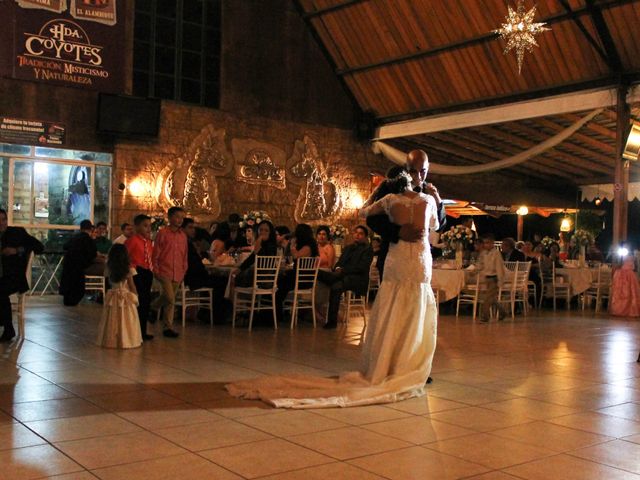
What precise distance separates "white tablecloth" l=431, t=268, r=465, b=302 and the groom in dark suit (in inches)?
199

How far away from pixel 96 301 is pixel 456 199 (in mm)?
8769

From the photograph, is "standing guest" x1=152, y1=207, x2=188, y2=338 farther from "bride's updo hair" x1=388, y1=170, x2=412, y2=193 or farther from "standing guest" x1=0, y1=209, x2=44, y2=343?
"bride's updo hair" x1=388, y1=170, x2=412, y2=193

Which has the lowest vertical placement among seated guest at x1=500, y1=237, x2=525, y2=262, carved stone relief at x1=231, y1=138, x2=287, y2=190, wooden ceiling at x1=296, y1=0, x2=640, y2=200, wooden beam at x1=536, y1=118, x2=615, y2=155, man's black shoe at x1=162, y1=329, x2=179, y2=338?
man's black shoe at x1=162, y1=329, x2=179, y2=338

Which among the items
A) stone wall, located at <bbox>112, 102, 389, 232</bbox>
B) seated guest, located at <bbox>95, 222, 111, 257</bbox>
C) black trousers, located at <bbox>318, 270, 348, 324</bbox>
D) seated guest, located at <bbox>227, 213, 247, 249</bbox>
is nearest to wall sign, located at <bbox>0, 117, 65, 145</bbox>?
stone wall, located at <bbox>112, 102, 389, 232</bbox>

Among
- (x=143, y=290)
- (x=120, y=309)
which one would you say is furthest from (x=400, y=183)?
(x=143, y=290)

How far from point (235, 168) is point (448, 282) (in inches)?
211

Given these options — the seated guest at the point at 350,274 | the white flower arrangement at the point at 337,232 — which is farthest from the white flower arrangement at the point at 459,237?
the white flower arrangement at the point at 337,232

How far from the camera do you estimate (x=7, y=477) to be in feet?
9.67

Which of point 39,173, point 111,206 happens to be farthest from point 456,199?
point 39,173

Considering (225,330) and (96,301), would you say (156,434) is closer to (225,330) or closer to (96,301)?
(225,330)

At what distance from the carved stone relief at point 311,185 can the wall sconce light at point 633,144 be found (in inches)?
242

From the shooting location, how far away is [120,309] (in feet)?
21.6

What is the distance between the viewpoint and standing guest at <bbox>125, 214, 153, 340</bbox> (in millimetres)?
7013

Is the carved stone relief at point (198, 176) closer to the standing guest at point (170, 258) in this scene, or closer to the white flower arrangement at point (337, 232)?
the white flower arrangement at point (337, 232)
